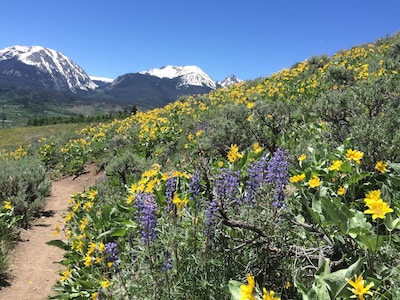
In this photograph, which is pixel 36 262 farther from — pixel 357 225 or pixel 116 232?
pixel 357 225

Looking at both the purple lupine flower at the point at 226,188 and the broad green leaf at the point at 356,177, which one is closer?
the purple lupine flower at the point at 226,188

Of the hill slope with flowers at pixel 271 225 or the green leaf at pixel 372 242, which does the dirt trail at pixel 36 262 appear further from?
the green leaf at pixel 372 242

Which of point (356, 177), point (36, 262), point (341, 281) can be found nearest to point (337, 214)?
point (341, 281)

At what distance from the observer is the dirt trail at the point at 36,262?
431 centimetres

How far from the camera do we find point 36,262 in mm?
5098

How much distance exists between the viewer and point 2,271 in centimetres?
458

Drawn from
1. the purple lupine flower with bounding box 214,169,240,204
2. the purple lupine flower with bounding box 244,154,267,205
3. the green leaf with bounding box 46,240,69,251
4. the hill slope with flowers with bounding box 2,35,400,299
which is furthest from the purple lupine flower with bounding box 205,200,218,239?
the green leaf with bounding box 46,240,69,251

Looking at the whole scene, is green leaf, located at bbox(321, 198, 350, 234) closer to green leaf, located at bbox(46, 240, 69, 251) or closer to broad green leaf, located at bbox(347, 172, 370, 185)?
broad green leaf, located at bbox(347, 172, 370, 185)

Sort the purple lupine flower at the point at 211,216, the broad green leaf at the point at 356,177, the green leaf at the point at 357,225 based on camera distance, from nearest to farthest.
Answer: the green leaf at the point at 357,225 → the purple lupine flower at the point at 211,216 → the broad green leaf at the point at 356,177

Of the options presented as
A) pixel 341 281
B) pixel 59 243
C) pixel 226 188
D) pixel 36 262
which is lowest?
pixel 36 262

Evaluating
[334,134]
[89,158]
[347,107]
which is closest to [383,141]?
[334,134]

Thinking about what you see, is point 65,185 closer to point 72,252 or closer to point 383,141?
point 72,252

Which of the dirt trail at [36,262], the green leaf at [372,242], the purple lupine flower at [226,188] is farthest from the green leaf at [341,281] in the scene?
the dirt trail at [36,262]

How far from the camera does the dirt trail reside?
4309 millimetres
